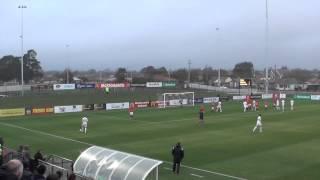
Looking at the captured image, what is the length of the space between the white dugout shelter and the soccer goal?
51.3 m

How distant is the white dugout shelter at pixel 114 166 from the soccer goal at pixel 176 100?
51304 millimetres

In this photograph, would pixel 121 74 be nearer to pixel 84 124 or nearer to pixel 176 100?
pixel 176 100

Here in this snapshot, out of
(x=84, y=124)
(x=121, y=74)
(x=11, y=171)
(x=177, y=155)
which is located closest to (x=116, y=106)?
(x=84, y=124)

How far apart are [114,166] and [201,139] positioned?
1853cm

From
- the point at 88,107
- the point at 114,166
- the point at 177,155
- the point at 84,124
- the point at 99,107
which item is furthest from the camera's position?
the point at 99,107

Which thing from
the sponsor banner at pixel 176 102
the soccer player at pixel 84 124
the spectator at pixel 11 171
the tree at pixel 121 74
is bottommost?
the soccer player at pixel 84 124

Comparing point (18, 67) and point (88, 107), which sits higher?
point (18, 67)

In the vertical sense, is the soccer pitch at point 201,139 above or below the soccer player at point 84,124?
below

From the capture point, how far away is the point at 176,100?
7450cm

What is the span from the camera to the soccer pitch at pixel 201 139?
2553 centimetres

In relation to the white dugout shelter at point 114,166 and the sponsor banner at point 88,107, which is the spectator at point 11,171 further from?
the sponsor banner at point 88,107

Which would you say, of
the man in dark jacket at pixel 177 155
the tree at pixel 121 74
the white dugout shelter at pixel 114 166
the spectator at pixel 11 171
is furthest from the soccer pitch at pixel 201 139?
the tree at pixel 121 74

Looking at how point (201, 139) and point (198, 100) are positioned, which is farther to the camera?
point (198, 100)

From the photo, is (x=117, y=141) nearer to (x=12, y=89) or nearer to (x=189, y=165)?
(x=189, y=165)
